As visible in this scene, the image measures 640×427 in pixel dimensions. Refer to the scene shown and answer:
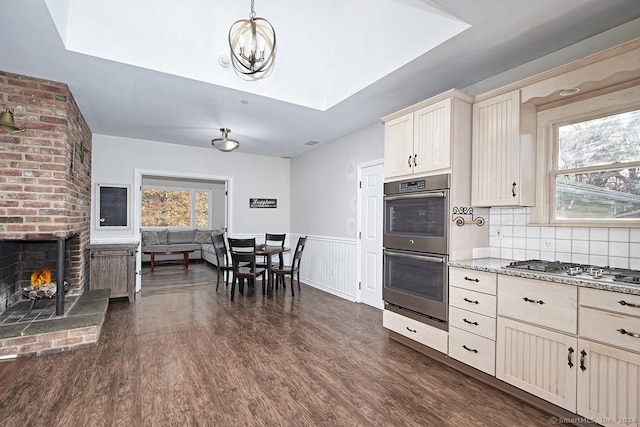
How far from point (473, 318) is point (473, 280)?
0.29 meters

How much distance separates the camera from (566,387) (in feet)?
6.03

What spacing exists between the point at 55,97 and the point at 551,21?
433 centimetres

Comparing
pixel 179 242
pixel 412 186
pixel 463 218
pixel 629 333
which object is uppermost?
pixel 412 186

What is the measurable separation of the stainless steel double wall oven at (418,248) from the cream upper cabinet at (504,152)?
33 centimetres

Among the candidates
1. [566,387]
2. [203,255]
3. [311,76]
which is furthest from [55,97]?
[203,255]

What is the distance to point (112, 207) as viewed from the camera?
493cm

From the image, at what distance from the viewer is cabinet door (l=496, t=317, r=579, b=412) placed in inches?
72.1

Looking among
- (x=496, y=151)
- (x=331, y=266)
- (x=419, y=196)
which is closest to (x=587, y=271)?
(x=496, y=151)

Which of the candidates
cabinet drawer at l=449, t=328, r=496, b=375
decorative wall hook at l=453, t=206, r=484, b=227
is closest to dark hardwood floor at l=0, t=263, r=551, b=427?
cabinet drawer at l=449, t=328, r=496, b=375

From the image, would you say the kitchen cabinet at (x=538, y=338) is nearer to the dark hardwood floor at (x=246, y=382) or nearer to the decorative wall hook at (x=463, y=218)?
the dark hardwood floor at (x=246, y=382)

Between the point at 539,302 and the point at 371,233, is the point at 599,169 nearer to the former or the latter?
the point at 539,302

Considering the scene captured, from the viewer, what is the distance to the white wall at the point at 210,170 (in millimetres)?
4938

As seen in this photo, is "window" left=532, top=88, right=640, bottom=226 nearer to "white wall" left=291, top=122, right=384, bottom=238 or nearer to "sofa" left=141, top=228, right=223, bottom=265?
"white wall" left=291, top=122, right=384, bottom=238

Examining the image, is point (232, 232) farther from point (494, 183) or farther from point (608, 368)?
point (608, 368)
